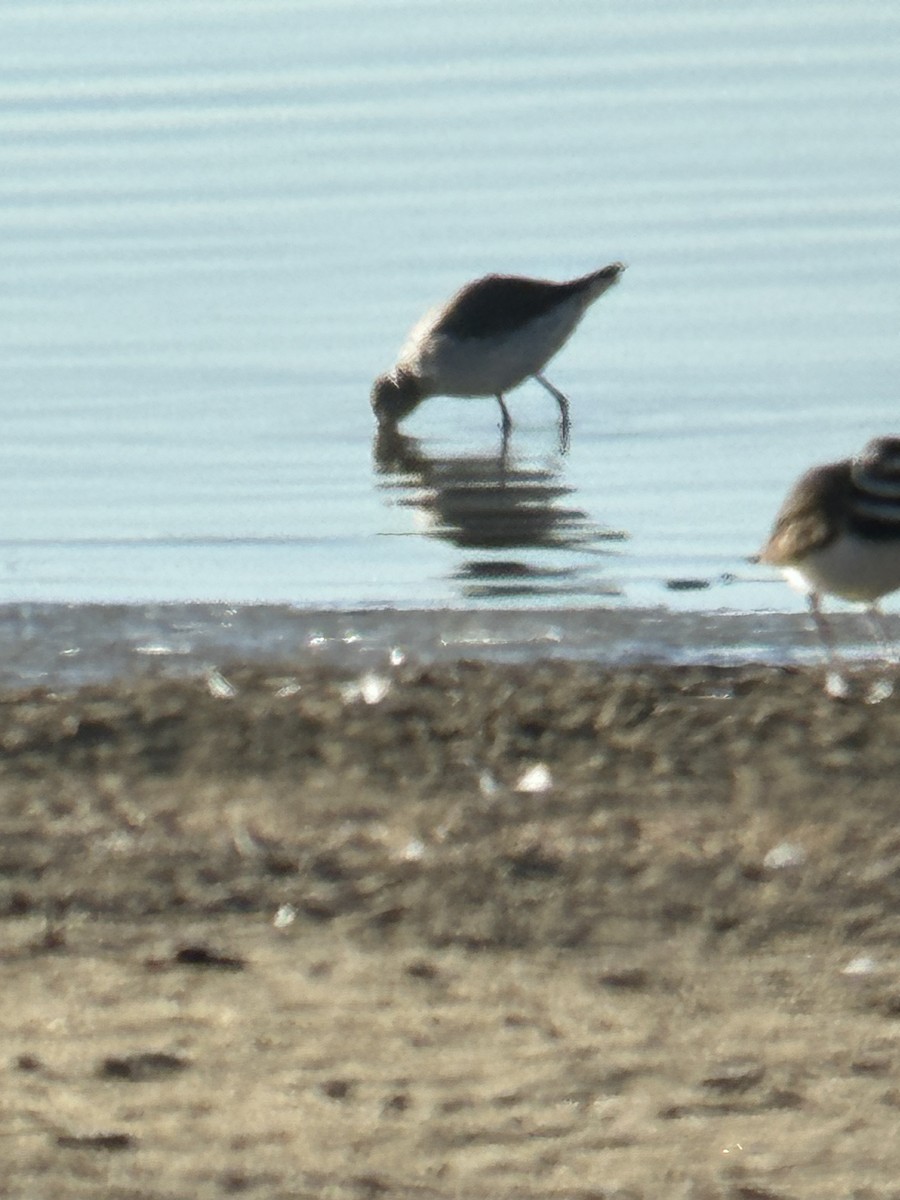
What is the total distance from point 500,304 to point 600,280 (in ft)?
1.94

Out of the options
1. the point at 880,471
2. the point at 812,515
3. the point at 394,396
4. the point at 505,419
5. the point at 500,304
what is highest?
the point at 880,471

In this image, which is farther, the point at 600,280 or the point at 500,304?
the point at 600,280

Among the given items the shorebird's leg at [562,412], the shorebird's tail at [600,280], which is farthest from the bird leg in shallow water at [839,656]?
the shorebird's tail at [600,280]

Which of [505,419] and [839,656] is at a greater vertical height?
[839,656]

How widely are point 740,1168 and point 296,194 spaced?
1461cm

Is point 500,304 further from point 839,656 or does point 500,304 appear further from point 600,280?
point 839,656

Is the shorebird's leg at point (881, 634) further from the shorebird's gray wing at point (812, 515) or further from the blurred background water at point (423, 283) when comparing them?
the blurred background water at point (423, 283)

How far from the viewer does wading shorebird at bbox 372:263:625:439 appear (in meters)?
13.8

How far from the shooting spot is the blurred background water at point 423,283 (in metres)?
10.8

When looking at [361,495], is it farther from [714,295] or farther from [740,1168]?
[740,1168]

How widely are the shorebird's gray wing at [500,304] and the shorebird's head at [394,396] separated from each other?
51 cm

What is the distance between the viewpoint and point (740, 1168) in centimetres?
439

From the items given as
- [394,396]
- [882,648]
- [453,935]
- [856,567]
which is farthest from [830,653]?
[394,396]

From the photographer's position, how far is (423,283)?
15992 millimetres
